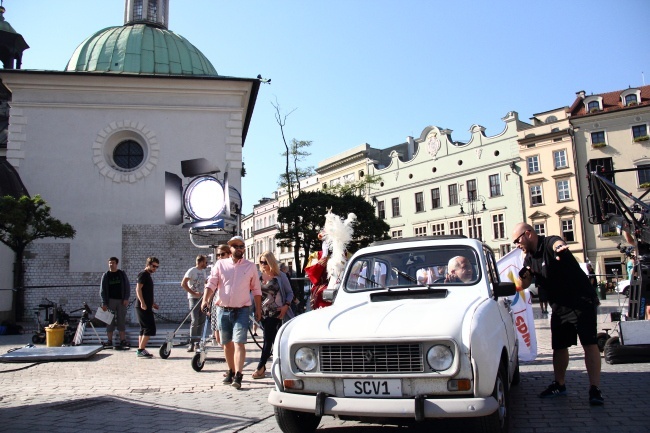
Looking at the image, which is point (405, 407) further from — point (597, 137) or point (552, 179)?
point (597, 137)

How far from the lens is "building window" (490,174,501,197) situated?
49.3 meters

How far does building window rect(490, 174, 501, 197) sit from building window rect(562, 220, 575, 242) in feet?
21.2

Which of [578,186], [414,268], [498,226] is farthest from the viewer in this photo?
[498,226]

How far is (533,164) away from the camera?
47.5m

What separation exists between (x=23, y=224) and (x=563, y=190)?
42.9 m

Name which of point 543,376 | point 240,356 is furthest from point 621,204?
point 240,356

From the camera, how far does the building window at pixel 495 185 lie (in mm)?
49344

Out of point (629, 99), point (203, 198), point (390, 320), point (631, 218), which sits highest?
point (629, 99)

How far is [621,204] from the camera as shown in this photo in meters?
9.04

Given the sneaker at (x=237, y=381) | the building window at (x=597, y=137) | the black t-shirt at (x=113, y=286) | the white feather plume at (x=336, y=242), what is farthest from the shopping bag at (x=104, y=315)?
the building window at (x=597, y=137)

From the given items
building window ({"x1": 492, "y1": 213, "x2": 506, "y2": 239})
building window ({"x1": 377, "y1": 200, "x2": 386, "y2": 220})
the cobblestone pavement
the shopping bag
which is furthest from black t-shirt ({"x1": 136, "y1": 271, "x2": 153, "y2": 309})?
building window ({"x1": 377, "y1": 200, "x2": 386, "y2": 220})

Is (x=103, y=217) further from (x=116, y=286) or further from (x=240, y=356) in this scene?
(x=240, y=356)

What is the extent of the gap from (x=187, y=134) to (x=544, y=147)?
1456 inches

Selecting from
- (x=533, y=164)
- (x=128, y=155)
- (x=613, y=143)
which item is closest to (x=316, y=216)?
(x=533, y=164)
